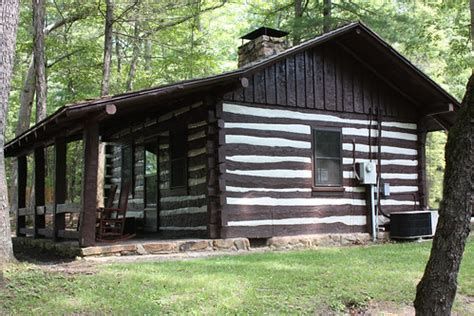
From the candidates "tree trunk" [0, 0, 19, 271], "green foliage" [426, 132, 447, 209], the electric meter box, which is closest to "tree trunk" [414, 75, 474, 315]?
"tree trunk" [0, 0, 19, 271]

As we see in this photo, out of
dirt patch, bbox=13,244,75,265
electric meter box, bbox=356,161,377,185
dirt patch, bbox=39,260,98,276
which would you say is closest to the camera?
dirt patch, bbox=39,260,98,276

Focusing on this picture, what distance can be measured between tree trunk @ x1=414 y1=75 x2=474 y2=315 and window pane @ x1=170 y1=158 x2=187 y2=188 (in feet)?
23.9

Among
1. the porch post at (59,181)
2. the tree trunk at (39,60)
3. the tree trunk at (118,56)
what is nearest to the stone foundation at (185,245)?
the porch post at (59,181)

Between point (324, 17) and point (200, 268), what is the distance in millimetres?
12679

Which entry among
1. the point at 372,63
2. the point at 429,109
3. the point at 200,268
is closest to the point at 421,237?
the point at 429,109

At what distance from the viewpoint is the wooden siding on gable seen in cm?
1025

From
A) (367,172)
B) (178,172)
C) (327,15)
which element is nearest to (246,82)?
(178,172)

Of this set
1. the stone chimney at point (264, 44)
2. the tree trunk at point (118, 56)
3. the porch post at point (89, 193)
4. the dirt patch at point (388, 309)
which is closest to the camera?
the dirt patch at point (388, 309)

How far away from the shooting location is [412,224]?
11.0m

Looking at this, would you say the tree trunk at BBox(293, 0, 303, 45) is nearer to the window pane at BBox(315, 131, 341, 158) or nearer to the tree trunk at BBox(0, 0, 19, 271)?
the window pane at BBox(315, 131, 341, 158)

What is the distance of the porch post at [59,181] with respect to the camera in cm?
954

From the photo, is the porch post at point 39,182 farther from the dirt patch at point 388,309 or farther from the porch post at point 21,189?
the dirt patch at point 388,309

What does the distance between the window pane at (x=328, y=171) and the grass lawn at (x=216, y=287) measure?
3556 mm

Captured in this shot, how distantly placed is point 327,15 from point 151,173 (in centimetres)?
951
